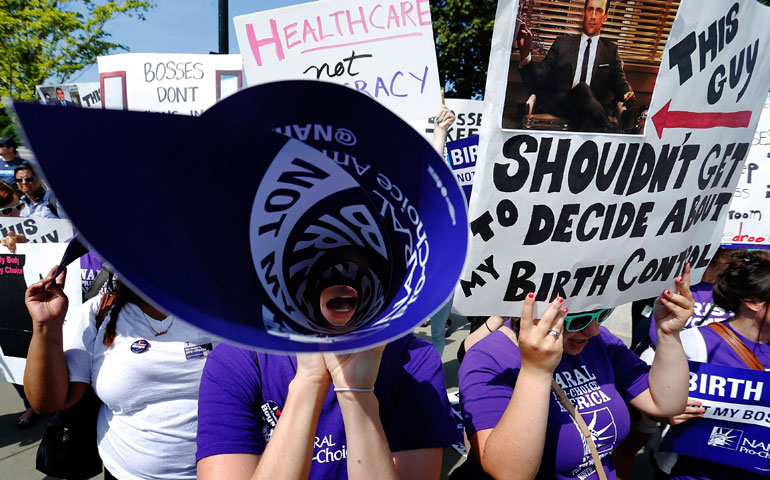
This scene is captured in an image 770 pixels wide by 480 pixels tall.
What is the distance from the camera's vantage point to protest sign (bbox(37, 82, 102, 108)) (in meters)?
4.30

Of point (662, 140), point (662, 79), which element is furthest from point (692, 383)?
point (662, 79)

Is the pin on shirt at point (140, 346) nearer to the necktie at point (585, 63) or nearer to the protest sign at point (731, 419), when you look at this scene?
the necktie at point (585, 63)

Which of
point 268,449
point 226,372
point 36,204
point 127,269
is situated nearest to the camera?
point 127,269

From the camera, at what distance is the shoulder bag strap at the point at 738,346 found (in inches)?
72.8

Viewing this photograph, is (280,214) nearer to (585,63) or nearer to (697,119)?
(585,63)

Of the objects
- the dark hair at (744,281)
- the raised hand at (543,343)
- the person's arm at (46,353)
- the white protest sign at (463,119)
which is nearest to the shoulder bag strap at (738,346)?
the dark hair at (744,281)

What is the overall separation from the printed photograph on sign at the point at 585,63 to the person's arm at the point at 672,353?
636 mm

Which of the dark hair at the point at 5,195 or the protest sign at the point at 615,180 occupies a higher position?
the protest sign at the point at 615,180

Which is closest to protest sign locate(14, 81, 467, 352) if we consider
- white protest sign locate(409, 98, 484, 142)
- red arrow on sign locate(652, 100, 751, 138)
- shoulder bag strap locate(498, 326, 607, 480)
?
shoulder bag strap locate(498, 326, 607, 480)

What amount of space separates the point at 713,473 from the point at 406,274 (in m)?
1.73

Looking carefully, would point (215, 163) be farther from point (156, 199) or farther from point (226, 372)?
point (226, 372)

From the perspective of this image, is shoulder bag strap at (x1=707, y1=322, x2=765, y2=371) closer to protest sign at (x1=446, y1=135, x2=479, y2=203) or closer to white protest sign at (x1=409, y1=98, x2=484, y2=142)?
protest sign at (x1=446, y1=135, x2=479, y2=203)

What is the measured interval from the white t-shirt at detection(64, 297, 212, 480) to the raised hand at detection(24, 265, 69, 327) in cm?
10

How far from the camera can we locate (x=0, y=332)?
97.8 inches
